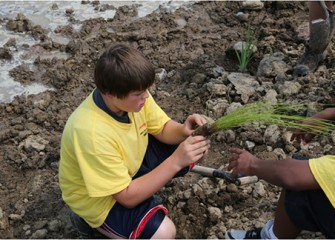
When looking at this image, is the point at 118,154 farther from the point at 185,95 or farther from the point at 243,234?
the point at 185,95

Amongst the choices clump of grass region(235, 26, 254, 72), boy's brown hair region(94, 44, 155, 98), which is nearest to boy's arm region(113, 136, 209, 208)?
boy's brown hair region(94, 44, 155, 98)

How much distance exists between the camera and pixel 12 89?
343 cm

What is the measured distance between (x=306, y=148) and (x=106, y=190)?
1.22 metres

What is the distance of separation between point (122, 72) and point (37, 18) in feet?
7.76

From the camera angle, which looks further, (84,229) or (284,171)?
(84,229)

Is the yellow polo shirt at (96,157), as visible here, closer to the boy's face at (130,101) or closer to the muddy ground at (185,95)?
the boy's face at (130,101)

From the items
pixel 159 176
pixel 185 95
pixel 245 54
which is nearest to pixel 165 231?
pixel 159 176

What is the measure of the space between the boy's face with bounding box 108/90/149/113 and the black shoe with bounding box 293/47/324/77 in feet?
5.17

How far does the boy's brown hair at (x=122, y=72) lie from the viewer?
76.9 inches

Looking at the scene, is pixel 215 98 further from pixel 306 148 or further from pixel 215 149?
pixel 306 148

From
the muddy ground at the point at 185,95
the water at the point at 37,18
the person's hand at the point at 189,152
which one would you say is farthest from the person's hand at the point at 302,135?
the water at the point at 37,18

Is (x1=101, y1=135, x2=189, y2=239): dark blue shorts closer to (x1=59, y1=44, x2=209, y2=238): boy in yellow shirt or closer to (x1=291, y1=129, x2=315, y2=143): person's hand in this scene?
(x1=59, y1=44, x2=209, y2=238): boy in yellow shirt

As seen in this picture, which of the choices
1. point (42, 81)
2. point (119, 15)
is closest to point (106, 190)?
point (42, 81)

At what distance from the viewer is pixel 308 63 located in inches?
131
